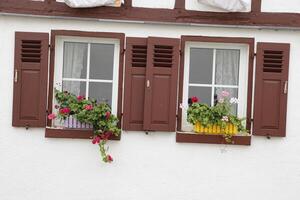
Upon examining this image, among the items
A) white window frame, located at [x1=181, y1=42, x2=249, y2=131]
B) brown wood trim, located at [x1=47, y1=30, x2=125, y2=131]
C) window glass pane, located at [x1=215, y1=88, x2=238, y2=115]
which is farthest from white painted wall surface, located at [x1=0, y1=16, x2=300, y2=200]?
window glass pane, located at [x1=215, y1=88, x2=238, y2=115]

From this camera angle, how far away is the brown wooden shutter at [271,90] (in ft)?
23.5

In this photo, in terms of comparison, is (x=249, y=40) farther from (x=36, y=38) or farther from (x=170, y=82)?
(x=36, y=38)

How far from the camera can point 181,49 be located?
23.6 feet

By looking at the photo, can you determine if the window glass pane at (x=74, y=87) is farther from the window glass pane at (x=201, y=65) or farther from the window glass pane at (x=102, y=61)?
the window glass pane at (x=201, y=65)

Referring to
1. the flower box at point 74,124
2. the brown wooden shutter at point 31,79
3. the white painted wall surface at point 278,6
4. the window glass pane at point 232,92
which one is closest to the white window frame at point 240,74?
the window glass pane at point 232,92

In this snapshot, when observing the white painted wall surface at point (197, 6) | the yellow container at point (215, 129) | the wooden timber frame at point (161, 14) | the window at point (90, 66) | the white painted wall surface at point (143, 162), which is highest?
the white painted wall surface at point (197, 6)

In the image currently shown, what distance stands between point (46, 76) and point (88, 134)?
0.92 metres

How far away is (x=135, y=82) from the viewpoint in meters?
7.16

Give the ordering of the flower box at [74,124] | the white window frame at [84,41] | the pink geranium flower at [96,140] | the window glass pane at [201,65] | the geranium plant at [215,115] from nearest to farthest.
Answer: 1. the pink geranium flower at [96,140]
2. the geranium plant at [215,115]
3. the flower box at [74,124]
4. the white window frame at [84,41]
5. the window glass pane at [201,65]

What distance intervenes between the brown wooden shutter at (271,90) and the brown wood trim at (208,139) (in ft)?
0.58

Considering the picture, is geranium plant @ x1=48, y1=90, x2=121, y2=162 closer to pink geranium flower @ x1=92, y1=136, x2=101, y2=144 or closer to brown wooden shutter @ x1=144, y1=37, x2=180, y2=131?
pink geranium flower @ x1=92, y1=136, x2=101, y2=144

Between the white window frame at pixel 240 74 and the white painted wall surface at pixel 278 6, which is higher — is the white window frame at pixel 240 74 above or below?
below

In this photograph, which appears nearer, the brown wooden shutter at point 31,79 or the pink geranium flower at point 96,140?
the pink geranium flower at point 96,140

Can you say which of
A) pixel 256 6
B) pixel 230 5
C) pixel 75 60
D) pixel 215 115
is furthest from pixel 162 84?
pixel 256 6
